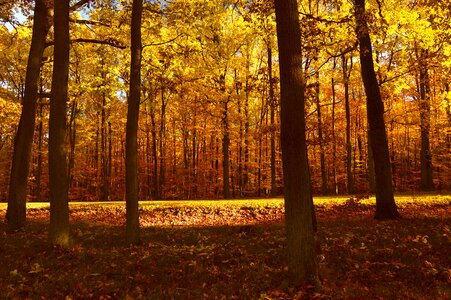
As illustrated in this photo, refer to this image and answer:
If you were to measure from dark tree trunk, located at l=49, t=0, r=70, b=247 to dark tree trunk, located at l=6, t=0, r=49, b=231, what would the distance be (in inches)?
166

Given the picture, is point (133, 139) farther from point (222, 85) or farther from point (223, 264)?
point (222, 85)

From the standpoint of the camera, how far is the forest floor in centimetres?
645

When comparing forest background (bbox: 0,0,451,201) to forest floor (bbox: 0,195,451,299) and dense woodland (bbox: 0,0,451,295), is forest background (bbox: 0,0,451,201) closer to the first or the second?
dense woodland (bbox: 0,0,451,295)

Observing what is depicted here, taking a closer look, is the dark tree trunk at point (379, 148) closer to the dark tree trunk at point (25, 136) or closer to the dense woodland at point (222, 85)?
the dense woodland at point (222, 85)

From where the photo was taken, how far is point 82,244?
10773mm

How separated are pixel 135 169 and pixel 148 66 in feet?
18.6

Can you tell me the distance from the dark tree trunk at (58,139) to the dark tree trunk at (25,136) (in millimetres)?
4206

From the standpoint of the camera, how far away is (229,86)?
91.8 ft

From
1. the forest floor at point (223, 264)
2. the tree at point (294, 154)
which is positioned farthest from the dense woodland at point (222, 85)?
the forest floor at point (223, 264)

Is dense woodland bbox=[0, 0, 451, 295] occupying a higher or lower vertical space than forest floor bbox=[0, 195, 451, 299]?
higher

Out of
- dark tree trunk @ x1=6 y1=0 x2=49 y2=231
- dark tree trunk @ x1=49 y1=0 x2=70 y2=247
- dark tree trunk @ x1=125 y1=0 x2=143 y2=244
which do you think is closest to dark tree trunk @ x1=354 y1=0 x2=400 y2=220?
dark tree trunk @ x1=125 y1=0 x2=143 y2=244

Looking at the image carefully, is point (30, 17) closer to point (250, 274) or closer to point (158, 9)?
point (158, 9)

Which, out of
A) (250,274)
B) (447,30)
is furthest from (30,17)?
(447,30)

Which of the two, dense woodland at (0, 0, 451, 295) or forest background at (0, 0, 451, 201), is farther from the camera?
forest background at (0, 0, 451, 201)
